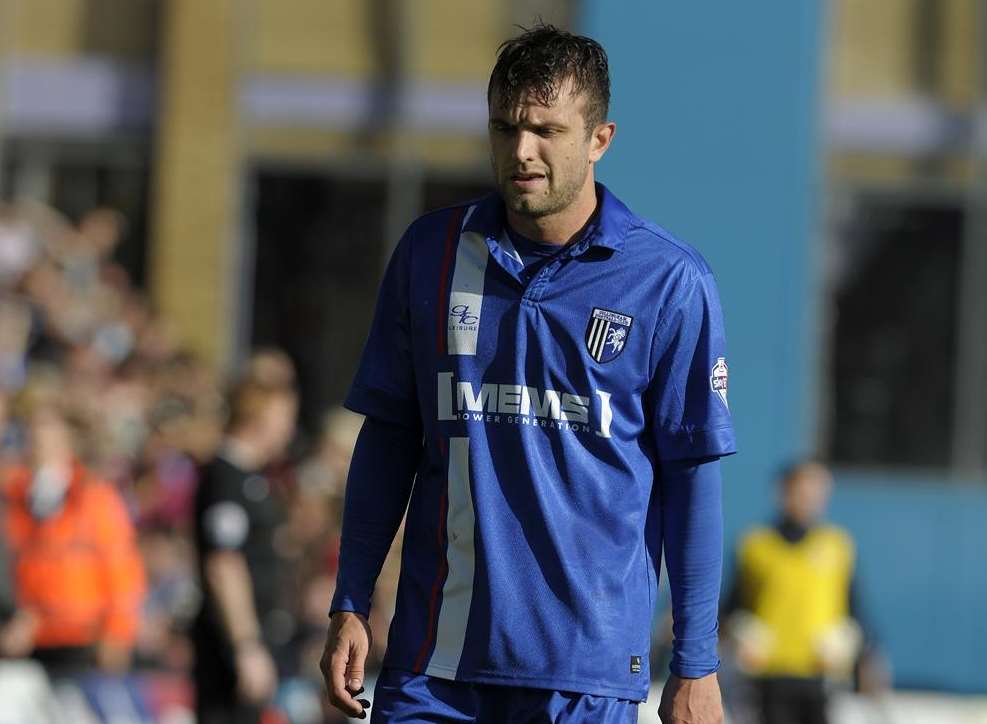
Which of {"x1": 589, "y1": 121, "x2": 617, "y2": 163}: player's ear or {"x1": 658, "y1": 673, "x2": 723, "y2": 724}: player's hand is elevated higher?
{"x1": 589, "y1": 121, "x2": 617, "y2": 163}: player's ear

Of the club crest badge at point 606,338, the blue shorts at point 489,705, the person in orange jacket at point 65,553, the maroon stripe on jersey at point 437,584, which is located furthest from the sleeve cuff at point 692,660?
the person in orange jacket at point 65,553

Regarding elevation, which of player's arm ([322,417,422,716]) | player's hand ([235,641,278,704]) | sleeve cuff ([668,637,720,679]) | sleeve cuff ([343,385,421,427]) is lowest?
player's hand ([235,641,278,704])

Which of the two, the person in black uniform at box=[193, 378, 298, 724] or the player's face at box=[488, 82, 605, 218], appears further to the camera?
the person in black uniform at box=[193, 378, 298, 724]

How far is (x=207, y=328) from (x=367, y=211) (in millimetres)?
1499

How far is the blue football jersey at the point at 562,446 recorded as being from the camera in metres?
3.82

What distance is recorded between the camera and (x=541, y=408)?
3836 millimetres

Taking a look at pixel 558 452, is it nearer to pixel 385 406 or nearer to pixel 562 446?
pixel 562 446

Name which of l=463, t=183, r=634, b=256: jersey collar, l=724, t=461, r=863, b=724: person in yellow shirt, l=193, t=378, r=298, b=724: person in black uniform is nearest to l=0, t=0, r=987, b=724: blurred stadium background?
l=724, t=461, r=863, b=724: person in yellow shirt

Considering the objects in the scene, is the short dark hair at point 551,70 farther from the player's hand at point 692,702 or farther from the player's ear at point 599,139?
the player's hand at point 692,702

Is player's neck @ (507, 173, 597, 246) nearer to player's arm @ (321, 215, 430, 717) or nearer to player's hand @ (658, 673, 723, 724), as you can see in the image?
player's arm @ (321, 215, 430, 717)

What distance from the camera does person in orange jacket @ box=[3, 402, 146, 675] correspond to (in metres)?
8.42

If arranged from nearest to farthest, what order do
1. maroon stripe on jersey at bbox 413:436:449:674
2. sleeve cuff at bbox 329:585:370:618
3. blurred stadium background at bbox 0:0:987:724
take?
maroon stripe on jersey at bbox 413:436:449:674
sleeve cuff at bbox 329:585:370:618
blurred stadium background at bbox 0:0:987:724

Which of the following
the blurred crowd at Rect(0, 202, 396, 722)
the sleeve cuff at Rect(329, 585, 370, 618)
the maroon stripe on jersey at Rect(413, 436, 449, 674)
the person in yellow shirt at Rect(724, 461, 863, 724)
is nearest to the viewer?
the maroon stripe on jersey at Rect(413, 436, 449, 674)

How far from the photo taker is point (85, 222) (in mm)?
14164
